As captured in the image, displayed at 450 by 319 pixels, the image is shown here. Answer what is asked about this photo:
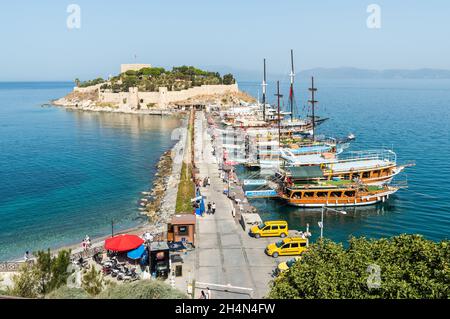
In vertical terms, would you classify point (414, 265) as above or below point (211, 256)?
above

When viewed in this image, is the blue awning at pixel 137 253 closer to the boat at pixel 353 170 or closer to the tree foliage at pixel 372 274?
the tree foliage at pixel 372 274

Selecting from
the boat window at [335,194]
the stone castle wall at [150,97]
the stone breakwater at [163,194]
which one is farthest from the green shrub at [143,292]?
the stone castle wall at [150,97]

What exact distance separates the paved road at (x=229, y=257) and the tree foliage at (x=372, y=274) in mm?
5310

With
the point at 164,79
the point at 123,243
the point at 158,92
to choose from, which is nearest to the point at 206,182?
the point at 123,243

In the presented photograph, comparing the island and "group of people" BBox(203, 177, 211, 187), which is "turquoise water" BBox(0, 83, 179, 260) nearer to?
"group of people" BBox(203, 177, 211, 187)

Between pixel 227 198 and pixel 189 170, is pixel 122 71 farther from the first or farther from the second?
pixel 227 198

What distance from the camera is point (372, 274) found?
1437 cm

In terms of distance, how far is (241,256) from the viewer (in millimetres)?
25125

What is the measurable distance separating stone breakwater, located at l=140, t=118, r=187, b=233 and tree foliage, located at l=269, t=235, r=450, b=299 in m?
16.7

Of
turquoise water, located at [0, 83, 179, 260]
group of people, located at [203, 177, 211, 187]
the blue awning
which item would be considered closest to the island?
turquoise water, located at [0, 83, 179, 260]

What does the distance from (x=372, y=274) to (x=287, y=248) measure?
11.0 m

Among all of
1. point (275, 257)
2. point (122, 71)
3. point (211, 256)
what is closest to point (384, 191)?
point (275, 257)

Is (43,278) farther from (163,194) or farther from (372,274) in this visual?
(163,194)

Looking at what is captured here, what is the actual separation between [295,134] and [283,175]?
125 ft
